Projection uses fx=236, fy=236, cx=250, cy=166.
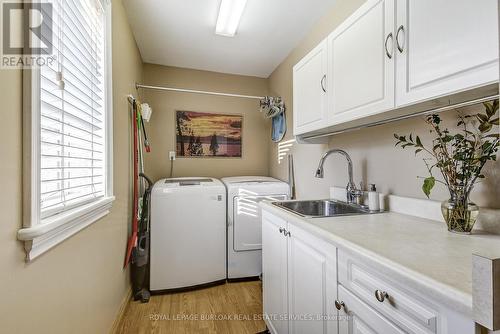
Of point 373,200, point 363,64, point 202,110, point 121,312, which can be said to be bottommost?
point 121,312

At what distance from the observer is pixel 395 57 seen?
1016 millimetres

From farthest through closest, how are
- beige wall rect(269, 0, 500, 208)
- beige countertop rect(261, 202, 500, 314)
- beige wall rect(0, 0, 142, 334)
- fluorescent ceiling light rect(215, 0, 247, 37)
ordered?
fluorescent ceiling light rect(215, 0, 247, 37), beige wall rect(269, 0, 500, 208), beige wall rect(0, 0, 142, 334), beige countertop rect(261, 202, 500, 314)

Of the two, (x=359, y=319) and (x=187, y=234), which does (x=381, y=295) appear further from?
(x=187, y=234)

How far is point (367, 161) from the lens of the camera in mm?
1561

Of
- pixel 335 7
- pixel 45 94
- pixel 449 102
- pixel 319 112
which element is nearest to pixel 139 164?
pixel 45 94

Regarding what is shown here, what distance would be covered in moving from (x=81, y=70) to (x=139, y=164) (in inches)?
51.0

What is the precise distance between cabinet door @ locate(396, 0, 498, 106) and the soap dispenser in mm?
582

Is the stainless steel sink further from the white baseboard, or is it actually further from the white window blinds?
the white baseboard

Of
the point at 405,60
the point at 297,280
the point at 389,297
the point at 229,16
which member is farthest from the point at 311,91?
the point at 389,297

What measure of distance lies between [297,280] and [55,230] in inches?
43.8

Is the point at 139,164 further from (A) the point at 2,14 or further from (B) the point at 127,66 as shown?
(A) the point at 2,14

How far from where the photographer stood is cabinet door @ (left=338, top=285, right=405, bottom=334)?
726 mm

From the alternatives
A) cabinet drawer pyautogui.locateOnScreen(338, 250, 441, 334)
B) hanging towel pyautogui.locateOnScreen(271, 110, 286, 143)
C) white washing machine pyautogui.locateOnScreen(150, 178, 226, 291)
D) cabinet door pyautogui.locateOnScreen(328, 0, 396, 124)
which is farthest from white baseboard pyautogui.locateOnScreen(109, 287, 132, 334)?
hanging towel pyautogui.locateOnScreen(271, 110, 286, 143)

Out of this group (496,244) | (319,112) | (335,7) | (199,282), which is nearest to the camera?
(496,244)
